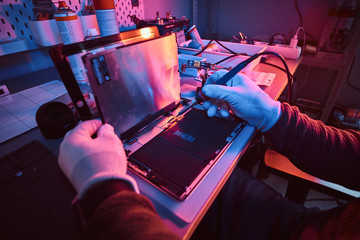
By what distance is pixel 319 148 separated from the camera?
608 mm

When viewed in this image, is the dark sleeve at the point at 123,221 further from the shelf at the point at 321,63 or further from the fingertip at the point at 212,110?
the shelf at the point at 321,63

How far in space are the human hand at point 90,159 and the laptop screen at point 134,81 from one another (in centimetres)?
9

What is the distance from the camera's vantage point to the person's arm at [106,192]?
1.08 ft

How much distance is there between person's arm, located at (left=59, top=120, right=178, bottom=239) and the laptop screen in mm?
92

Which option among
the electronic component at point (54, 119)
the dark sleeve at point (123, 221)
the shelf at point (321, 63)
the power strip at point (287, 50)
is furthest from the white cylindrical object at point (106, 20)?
the shelf at point (321, 63)

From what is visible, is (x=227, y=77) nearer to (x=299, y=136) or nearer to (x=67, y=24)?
(x=299, y=136)

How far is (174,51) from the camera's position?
0.71m

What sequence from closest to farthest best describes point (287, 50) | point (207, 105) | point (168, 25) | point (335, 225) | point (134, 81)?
point (335, 225) → point (134, 81) → point (207, 105) → point (168, 25) → point (287, 50)

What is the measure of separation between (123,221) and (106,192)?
0.07 metres

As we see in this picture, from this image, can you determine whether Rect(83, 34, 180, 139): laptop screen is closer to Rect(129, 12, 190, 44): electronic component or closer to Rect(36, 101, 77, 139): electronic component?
Rect(36, 101, 77, 139): electronic component

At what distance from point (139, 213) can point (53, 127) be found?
453mm

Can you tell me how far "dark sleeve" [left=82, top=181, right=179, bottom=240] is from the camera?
33 centimetres

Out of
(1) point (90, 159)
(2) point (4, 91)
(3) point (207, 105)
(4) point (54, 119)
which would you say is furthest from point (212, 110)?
(2) point (4, 91)

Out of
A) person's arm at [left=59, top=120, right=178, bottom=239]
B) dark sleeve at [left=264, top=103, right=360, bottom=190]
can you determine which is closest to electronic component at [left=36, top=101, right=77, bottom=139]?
person's arm at [left=59, top=120, right=178, bottom=239]
